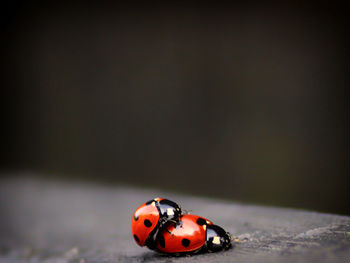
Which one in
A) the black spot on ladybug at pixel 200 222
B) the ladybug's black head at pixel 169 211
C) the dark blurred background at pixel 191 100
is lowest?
the black spot on ladybug at pixel 200 222

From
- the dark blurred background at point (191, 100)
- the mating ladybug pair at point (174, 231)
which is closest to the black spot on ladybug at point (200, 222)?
the mating ladybug pair at point (174, 231)

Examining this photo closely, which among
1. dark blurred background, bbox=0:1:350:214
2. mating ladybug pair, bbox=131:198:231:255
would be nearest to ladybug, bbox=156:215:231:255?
mating ladybug pair, bbox=131:198:231:255

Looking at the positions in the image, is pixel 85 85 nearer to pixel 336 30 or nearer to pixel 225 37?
pixel 225 37

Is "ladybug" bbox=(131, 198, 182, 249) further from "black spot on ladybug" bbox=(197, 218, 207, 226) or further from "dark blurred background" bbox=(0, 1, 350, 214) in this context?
"dark blurred background" bbox=(0, 1, 350, 214)

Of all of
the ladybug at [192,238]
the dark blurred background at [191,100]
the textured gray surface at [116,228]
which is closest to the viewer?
the textured gray surface at [116,228]

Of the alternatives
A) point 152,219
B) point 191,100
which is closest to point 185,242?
point 152,219

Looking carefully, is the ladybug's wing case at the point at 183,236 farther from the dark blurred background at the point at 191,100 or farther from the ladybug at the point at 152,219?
the dark blurred background at the point at 191,100

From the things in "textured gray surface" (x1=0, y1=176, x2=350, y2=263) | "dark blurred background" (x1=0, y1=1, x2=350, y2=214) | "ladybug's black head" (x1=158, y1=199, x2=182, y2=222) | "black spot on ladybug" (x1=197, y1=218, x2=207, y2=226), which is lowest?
"textured gray surface" (x1=0, y1=176, x2=350, y2=263)

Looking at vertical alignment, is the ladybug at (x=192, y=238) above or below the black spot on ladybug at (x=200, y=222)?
below
